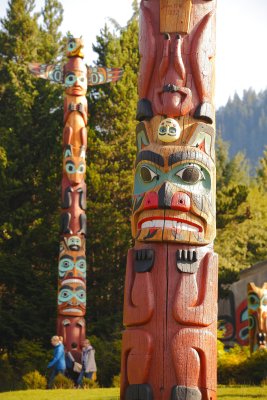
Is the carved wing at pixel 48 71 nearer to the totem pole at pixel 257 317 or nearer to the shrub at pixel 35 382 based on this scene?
the totem pole at pixel 257 317

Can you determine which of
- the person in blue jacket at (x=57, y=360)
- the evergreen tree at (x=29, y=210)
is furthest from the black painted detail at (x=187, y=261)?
the evergreen tree at (x=29, y=210)

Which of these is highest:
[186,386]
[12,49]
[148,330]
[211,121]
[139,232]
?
[12,49]

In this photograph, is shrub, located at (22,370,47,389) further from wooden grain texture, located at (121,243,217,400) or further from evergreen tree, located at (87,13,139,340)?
wooden grain texture, located at (121,243,217,400)

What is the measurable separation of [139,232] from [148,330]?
4.00 feet

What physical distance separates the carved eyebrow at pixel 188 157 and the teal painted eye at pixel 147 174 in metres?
0.24

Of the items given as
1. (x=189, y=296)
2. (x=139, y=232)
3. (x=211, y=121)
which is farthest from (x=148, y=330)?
(x=211, y=121)

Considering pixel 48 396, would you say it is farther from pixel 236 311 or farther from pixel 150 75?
pixel 236 311

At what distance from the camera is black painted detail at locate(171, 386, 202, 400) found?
840 cm

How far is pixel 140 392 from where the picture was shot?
8531 mm

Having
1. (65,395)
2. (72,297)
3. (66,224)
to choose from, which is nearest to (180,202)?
(65,395)

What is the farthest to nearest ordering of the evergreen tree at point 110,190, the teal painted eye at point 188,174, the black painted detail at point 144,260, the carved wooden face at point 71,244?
the evergreen tree at point 110,190, the carved wooden face at point 71,244, the teal painted eye at point 188,174, the black painted detail at point 144,260

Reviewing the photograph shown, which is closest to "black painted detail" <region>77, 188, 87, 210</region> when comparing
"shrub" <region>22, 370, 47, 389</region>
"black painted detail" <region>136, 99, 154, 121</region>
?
"shrub" <region>22, 370, 47, 389</region>

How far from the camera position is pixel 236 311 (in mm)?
28391

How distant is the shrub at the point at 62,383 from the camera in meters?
15.7
